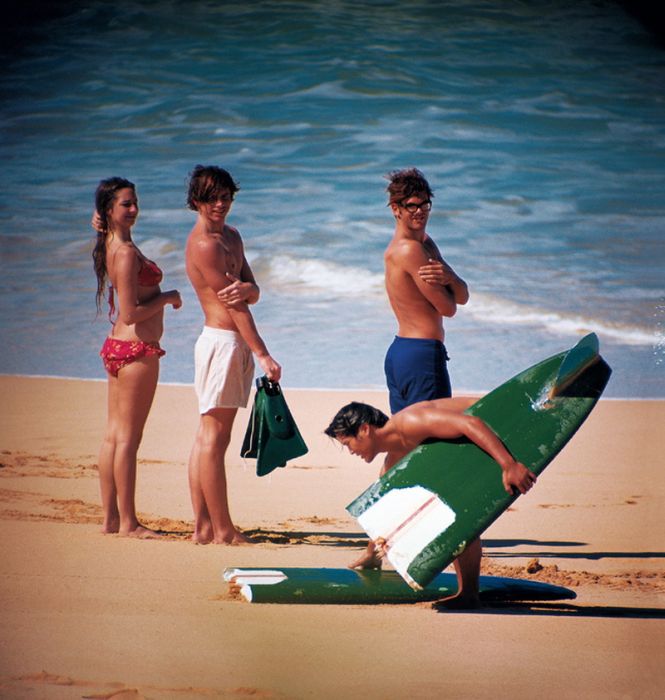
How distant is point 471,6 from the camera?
5.25m

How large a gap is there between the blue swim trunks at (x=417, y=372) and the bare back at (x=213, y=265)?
71 cm

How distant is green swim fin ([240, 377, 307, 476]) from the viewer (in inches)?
158

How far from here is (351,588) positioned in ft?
11.1

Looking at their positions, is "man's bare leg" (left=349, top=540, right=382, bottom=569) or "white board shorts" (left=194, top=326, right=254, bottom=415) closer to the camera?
"man's bare leg" (left=349, top=540, right=382, bottom=569)

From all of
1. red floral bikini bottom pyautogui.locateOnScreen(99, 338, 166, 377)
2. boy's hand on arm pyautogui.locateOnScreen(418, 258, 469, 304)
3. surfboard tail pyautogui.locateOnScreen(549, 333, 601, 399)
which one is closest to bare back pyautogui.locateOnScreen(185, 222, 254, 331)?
red floral bikini bottom pyautogui.locateOnScreen(99, 338, 166, 377)

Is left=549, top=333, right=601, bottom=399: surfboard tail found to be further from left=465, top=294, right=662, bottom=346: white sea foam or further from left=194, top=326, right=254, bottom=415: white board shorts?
left=465, top=294, right=662, bottom=346: white sea foam

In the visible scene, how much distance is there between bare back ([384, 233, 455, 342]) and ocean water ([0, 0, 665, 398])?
2980 mm

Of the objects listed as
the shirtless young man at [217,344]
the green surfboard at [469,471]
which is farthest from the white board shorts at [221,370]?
the green surfboard at [469,471]

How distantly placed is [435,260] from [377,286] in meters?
6.20

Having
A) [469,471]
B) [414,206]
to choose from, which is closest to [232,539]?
[469,471]

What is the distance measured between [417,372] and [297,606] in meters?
0.86

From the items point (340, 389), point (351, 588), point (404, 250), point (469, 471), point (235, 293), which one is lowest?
point (340, 389)

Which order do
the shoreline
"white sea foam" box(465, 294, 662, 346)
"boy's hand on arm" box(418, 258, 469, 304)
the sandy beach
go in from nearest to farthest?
1. the sandy beach
2. "boy's hand on arm" box(418, 258, 469, 304)
3. the shoreline
4. "white sea foam" box(465, 294, 662, 346)

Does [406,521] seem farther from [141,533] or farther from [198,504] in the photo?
[141,533]
